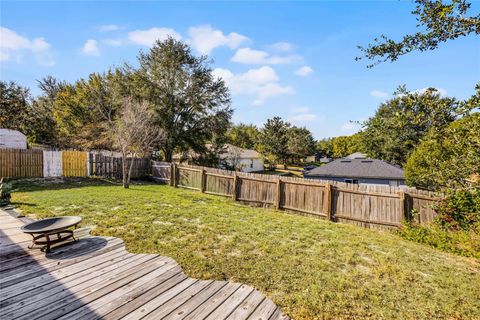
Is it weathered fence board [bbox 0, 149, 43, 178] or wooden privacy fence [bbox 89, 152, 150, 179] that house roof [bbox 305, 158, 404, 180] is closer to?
wooden privacy fence [bbox 89, 152, 150, 179]

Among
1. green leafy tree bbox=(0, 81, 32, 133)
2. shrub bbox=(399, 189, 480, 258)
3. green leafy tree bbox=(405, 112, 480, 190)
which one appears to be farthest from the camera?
green leafy tree bbox=(0, 81, 32, 133)

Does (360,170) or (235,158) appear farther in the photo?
(235,158)

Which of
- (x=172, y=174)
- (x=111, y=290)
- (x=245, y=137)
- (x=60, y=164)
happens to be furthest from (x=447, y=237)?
(x=245, y=137)

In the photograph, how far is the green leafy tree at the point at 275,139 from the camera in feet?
140

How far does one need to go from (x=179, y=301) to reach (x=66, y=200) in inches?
325

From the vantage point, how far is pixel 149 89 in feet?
67.8

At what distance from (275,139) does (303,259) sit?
3848cm

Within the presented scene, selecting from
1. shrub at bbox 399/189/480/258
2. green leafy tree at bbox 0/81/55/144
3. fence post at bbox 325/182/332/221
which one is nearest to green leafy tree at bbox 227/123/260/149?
green leafy tree at bbox 0/81/55/144

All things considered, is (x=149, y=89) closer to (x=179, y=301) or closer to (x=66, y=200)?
(x=66, y=200)

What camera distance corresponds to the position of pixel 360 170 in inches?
774

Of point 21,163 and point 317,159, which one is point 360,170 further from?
point 317,159

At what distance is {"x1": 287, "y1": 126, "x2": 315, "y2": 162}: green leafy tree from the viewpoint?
162 feet

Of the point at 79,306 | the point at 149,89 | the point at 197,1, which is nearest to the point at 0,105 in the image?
the point at 149,89

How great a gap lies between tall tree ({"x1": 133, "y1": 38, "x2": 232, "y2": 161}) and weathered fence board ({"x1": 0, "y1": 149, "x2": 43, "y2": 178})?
8.84m
